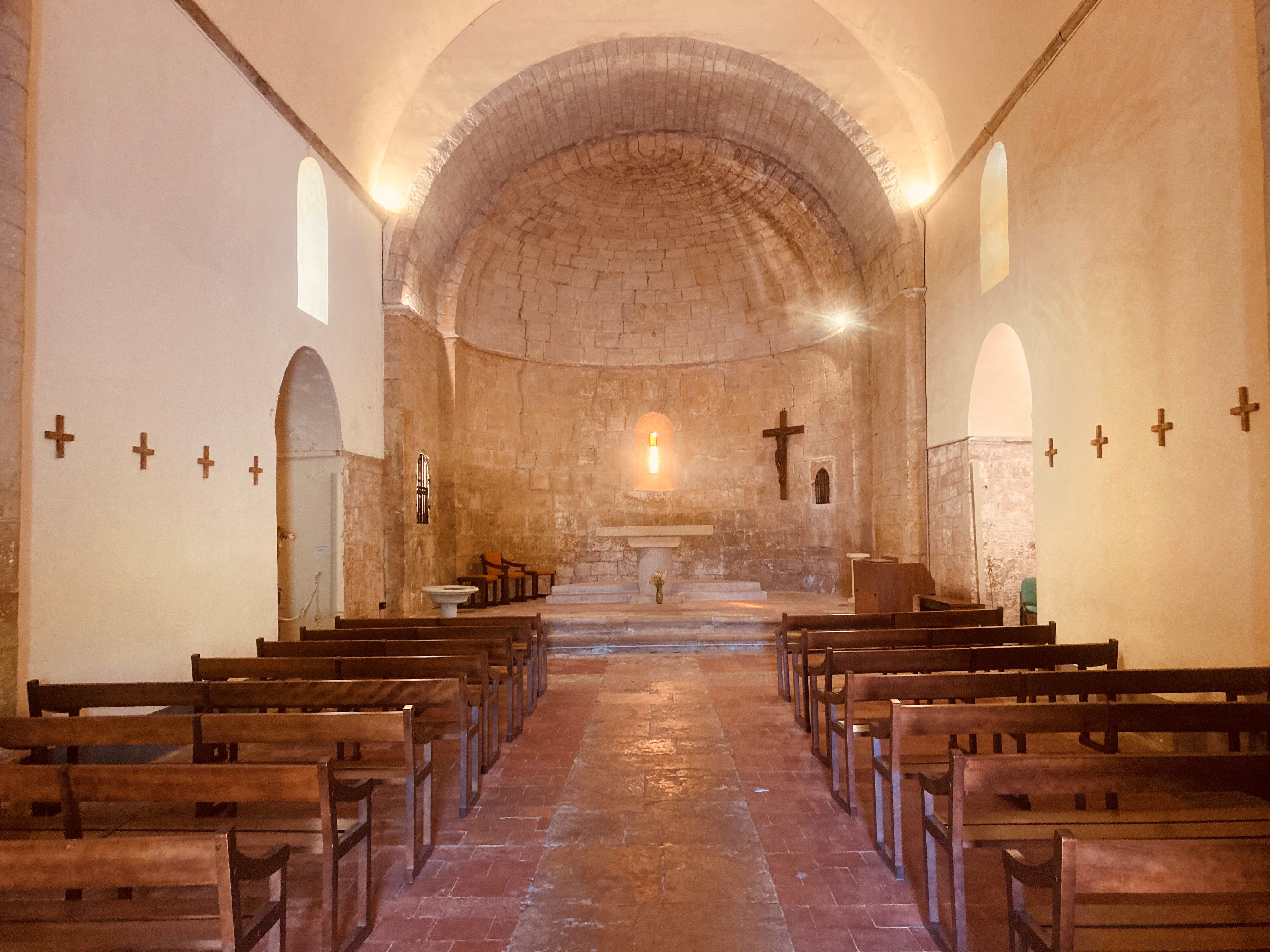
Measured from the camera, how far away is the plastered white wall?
467 cm

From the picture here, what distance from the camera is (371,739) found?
3293 mm

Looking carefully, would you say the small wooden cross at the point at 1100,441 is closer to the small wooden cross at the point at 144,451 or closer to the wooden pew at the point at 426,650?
the wooden pew at the point at 426,650

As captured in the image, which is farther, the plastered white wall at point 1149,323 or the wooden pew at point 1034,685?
the plastered white wall at point 1149,323

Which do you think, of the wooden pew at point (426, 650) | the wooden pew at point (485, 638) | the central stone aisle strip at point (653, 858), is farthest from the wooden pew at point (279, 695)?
the wooden pew at point (485, 638)

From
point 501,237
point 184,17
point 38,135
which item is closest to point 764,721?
point 38,135

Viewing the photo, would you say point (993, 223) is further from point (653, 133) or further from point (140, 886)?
point (140, 886)

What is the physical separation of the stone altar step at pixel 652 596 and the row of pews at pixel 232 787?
22.0 ft

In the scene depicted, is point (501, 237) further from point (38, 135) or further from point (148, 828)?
point (148, 828)

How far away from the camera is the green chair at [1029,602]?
827 centimetres

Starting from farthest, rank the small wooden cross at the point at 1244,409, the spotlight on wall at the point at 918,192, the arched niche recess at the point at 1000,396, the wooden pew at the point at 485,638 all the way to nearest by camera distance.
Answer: the spotlight on wall at the point at 918,192
the arched niche recess at the point at 1000,396
the wooden pew at the point at 485,638
the small wooden cross at the point at 1244,409

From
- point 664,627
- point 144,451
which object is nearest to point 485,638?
point 144,451

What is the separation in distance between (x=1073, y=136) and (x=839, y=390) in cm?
720

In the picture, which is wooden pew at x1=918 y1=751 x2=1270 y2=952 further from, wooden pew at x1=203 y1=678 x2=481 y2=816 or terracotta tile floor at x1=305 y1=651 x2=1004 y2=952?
wooden pew at x1=203 y1=678 x2=481 y2=816

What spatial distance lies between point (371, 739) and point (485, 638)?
8.92 feet
